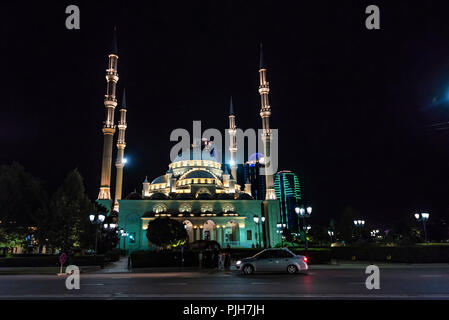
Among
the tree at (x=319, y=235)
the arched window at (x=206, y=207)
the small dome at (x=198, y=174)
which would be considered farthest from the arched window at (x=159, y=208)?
the tree at (x=319, y=235)

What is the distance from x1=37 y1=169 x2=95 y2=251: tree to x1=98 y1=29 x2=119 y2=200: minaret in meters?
26.4

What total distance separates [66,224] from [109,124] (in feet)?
112

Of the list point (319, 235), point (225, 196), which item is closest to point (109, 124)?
point (225, 196)

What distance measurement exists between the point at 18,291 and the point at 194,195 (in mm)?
54282

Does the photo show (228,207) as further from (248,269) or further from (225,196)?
(248,269)

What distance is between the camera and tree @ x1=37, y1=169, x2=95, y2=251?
102ft

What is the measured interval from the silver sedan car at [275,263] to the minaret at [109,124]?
160ft

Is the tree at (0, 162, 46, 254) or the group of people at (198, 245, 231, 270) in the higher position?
the tree at (0, 162, 46, 254)

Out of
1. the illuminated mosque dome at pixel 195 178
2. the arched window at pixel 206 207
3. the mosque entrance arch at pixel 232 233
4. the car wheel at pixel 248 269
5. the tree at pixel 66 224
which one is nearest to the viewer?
the car wheel at pixel 248 269

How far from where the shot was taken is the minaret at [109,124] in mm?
59906

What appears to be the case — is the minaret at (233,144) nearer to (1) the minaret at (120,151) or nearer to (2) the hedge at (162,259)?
(1) the minaret at (120,151)

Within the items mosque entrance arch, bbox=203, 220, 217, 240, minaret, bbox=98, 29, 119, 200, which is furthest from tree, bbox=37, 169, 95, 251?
mosque entrance arch, bbox=203, 220, 217, 240

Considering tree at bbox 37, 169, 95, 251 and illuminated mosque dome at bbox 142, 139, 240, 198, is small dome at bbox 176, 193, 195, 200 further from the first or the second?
tree at bbox 37, 169, 95, 251
